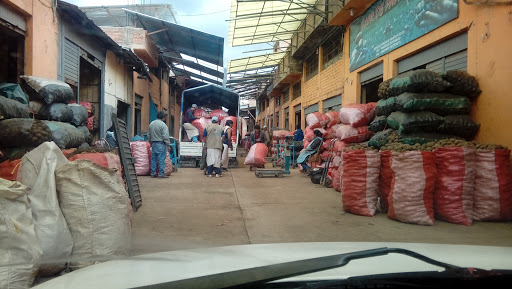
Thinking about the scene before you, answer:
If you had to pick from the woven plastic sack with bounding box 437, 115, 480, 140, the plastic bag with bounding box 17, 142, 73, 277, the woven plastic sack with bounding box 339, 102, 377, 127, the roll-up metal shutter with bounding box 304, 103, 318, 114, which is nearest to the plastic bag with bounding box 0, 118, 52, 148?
the plastic bag with bounding box 17, 142, 73, 277

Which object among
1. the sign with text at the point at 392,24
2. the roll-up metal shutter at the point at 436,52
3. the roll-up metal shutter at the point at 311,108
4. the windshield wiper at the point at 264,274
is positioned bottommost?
the windshield wiper at the point at 264,274

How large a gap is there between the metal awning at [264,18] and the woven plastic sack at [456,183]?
7.91 m

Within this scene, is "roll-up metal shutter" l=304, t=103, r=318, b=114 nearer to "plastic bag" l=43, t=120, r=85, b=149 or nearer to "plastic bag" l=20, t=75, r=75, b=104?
"plastic bag" l=20, t=75, r=75, b=104

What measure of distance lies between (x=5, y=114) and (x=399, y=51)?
773cm

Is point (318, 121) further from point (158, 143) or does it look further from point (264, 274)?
point (264, 274)

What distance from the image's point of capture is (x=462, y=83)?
552cm

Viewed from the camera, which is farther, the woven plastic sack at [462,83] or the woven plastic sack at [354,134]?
the woven plastic sack at [354,134]

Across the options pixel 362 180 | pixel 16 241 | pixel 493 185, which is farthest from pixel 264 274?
pixel 493 185

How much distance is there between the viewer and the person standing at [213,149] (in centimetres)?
980

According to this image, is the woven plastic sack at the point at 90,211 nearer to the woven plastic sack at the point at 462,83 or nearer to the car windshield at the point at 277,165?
the car windshield at the point at 277,165

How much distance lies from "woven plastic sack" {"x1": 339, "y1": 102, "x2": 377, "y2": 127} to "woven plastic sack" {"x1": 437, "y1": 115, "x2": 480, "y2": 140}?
2360 mm

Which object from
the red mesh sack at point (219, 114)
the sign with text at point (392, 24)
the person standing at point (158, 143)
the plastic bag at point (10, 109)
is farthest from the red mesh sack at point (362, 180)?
the red mesh sack at point (219, 114)

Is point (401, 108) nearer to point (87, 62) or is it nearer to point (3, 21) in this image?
point (3, 21)

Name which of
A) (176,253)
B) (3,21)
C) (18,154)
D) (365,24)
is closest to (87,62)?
(3,21)
